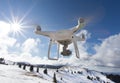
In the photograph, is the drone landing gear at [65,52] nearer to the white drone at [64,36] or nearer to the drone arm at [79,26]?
the white drone at [64,36]

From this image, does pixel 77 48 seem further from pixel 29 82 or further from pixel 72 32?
pixel 29 82

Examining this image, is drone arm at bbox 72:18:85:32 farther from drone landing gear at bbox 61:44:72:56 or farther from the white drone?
drone landing gear at bbox 61:44:72:56

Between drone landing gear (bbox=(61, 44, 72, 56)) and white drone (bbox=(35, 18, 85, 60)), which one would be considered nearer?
white drone (bbox=(35, 18, 85, 60))

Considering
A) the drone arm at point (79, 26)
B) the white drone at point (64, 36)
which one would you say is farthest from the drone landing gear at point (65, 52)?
the drone arm at point (79, 26)

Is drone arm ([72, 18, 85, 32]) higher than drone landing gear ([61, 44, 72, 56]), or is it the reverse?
drone arm ([72, 18, 85, 32])

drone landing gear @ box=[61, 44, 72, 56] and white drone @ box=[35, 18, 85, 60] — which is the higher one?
white drone @ box=[35, 18, 85, 60]

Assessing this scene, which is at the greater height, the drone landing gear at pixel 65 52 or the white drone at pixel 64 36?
the white drone at pixel 64 36

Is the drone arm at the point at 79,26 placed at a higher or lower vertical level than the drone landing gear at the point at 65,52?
higher

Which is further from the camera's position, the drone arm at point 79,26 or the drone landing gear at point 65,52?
the drone landing gear at point 65,52

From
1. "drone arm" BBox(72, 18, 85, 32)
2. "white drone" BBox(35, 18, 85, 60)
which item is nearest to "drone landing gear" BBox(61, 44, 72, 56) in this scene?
"white drone" BBox(35, 18, 85, 60)

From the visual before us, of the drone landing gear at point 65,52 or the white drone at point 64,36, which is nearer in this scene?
the white drone at point 64,36

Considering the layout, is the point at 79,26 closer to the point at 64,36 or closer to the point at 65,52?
the point at 64,36
